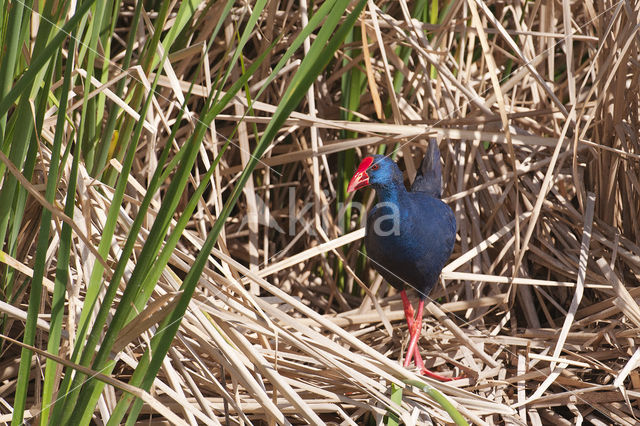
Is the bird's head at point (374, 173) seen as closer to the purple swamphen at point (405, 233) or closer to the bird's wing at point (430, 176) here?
the purple swamphen at point (405, 233)

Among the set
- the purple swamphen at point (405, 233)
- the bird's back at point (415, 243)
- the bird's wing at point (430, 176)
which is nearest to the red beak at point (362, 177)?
the purple swamphen at point (405, 233)

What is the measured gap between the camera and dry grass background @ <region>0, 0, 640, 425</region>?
154 cm

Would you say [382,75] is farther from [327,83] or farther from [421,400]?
[421,400]

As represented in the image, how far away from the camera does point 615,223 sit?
84.8 inches

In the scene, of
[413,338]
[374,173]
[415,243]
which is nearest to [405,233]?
[415,243]

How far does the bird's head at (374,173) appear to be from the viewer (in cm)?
196

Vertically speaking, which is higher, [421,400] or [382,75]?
[382,75]

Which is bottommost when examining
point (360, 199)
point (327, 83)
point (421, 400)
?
point (421, 400)

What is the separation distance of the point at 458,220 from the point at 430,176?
0.89ft

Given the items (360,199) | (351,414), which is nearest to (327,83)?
(360,199)

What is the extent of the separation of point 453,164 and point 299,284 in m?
0.65

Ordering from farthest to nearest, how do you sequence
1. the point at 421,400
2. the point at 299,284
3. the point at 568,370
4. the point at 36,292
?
the point at 299,284, the point at 568,370, the point at 421,400, the point at 36,292

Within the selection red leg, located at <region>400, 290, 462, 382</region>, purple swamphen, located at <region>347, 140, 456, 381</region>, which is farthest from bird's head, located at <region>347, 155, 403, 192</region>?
red leg, located at <region>400, 290, 462, 382</region>

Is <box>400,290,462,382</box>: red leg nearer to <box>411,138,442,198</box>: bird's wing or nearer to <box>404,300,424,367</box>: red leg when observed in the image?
<box>404,300,424,367</box>: red leg
